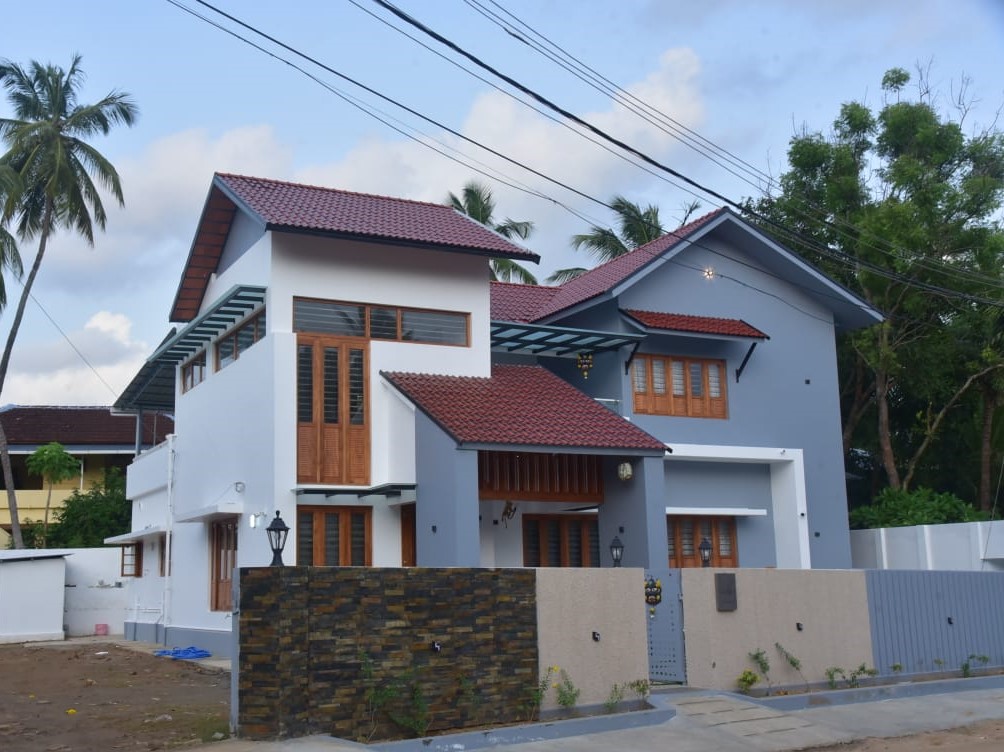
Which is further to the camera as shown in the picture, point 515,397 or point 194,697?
point 515,397

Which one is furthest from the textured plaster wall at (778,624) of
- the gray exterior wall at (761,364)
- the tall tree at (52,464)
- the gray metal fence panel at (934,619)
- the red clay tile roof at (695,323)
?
the tall tree at (52,464)

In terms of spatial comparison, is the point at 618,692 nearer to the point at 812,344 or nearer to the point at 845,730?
the point at 845,730

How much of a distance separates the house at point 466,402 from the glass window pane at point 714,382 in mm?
112

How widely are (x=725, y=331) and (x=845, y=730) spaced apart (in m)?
11.5

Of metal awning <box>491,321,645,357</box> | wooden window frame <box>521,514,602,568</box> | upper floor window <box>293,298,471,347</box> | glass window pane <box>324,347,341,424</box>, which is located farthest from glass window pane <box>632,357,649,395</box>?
glass window pane <box>324,347,341,424</box>

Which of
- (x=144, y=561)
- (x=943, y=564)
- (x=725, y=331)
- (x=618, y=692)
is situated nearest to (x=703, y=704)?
(x=618, y=692)

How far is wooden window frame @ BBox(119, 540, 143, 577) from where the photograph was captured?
30.5 metres

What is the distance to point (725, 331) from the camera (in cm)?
2436

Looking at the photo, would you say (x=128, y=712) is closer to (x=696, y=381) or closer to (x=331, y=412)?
(x=331, y=412)

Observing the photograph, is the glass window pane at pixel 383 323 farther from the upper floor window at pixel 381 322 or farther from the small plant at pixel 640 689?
the small plant at pixel 640 689

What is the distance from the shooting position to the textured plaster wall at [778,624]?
15.4 m

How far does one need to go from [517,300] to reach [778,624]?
40.3 feet

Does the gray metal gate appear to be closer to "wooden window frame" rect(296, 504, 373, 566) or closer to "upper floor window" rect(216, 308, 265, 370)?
"wooden window frame" rect(296, 504, 373, 566)

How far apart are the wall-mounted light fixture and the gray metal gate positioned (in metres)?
4.97
